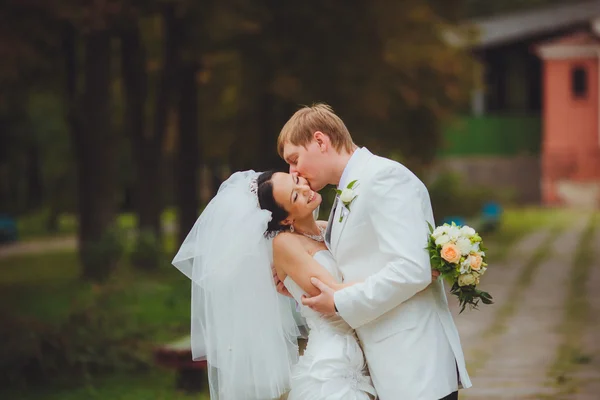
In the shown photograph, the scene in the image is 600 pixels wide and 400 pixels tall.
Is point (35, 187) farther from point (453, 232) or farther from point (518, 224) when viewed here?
point (453, 232)

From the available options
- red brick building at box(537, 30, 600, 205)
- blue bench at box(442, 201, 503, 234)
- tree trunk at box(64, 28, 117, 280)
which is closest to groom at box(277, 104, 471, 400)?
tree trunk at box(64, 28, 117, 280)

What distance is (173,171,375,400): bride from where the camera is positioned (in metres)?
4.67

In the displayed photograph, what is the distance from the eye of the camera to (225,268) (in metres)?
4.95

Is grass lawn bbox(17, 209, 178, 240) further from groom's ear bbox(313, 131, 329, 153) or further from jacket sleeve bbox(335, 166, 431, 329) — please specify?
jacket sleeve bbox(335, 166, 431, 329)

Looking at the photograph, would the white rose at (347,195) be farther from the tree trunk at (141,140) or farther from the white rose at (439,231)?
the tree trunk at (141,140)

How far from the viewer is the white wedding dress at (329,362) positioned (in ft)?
15.2

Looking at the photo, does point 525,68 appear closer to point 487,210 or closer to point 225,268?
point 487,210

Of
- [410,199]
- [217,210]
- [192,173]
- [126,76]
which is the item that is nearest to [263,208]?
[217,210]

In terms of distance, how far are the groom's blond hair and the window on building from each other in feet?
132

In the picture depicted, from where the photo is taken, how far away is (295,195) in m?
4.66

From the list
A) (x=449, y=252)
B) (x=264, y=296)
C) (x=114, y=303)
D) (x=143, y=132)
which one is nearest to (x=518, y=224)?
(x=143, y=132)

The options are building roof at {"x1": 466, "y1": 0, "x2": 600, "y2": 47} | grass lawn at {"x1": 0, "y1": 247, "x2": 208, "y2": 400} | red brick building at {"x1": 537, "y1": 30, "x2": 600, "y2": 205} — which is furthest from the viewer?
building roof at {"x1": 466, "y1": 0, "x2": 600, "y2": 47}

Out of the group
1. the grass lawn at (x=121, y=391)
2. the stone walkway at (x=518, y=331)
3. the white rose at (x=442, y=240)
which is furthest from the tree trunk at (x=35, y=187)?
the white rose at (x=442, y=240)

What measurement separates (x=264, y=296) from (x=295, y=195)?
23.5 inches
